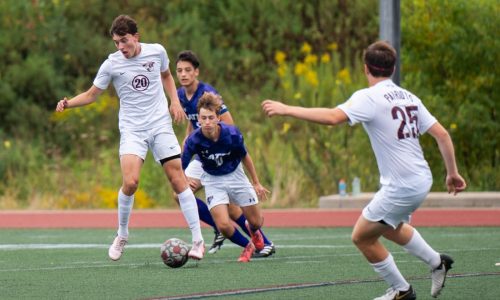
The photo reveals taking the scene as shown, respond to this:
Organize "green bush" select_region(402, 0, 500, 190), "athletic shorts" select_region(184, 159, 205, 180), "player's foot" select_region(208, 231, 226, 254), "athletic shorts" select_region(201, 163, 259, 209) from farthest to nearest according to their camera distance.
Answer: "green bush" select_region(402, 0, 500, 190) → "athletic shorts" select_region(184, 159, 205, 180) → "player's foot" select_region(208, 231, 226, 254) → "athletic shorts" select_region(201, 163, 259, 209)

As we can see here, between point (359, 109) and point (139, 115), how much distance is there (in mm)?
3978

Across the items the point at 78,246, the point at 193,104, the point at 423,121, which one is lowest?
the point at 78,246

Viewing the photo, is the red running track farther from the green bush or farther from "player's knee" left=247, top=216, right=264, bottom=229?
"player's knee" left=247, top=216, right=264, bottom=229

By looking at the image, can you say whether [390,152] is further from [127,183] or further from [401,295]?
[127,183]

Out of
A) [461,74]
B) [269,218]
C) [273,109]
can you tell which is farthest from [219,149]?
[461,74]

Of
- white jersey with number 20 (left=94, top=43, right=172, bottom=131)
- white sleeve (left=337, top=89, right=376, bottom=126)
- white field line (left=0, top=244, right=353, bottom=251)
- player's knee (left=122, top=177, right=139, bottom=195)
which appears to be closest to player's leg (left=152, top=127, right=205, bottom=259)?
white jersey with number 20 (left=94, top=43, right=172, bottom=131)

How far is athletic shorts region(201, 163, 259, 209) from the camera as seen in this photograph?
12.5 meters

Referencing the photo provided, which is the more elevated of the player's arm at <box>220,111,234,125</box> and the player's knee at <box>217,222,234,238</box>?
the player's arm at <box>220,111,234,125</box>

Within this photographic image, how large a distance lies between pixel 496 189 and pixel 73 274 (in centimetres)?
998

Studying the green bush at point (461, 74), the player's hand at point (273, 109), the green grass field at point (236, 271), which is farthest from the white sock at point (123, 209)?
the green bush at point (461, 74)

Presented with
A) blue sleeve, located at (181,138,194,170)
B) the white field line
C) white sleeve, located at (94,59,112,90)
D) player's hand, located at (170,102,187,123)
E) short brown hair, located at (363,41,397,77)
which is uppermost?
short brown hair, located at (363,41,397,77)

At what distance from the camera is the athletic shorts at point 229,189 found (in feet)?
40.9

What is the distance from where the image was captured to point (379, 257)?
344 inches

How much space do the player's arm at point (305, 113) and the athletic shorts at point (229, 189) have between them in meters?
4.06
